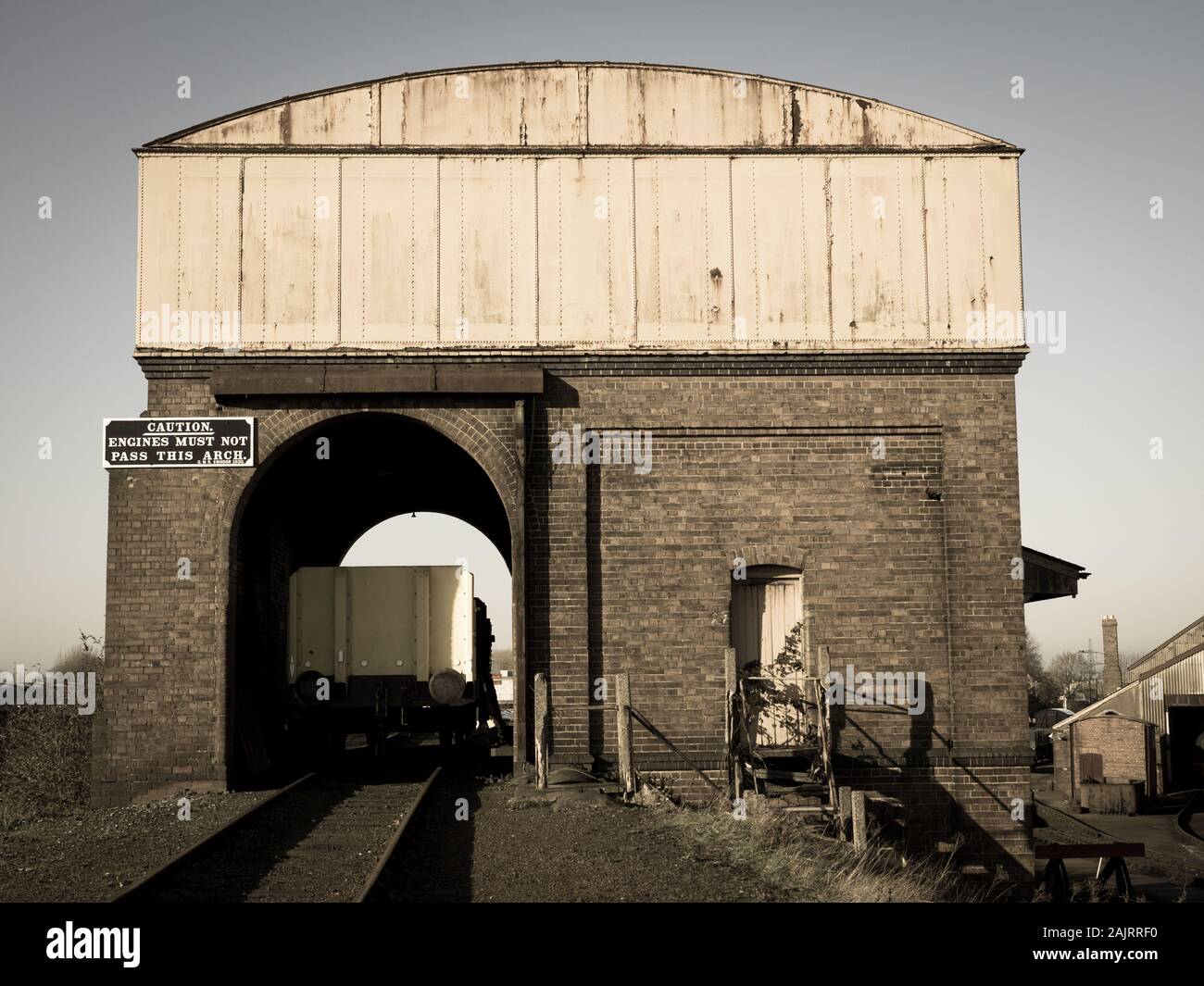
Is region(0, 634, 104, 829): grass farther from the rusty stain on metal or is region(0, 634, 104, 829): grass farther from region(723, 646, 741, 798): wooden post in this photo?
region(723, 646, 741, 798): wooden post

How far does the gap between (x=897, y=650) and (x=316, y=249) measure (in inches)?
346

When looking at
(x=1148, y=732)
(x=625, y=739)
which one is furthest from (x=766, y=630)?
(x=1148, y=732)

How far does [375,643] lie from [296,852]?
6.85m

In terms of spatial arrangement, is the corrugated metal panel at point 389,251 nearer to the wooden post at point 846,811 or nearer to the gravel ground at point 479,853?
the gravel ground at point 479,853

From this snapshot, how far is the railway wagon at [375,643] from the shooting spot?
1861 centimetres

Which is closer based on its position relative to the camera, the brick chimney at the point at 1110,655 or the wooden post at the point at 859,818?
the wooden post at the point at 859,818

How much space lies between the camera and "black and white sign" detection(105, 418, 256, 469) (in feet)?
52.3

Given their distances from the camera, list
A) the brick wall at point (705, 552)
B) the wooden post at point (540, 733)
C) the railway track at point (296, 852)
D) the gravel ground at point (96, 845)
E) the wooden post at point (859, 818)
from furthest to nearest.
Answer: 1. the brick wall at point (705, 552)
2. the wooden post at point (540, 733)
3. the wooden post at point (859, 818)
4. the gravel ground at point (96, 845)
5. the railway track at point (296, 852)

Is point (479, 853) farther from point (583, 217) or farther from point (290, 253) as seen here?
point (583, 217)

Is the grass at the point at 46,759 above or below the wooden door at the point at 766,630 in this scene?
below

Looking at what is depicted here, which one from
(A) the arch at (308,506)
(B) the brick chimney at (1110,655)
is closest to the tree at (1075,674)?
(B) the brick chimney at (1110,655)

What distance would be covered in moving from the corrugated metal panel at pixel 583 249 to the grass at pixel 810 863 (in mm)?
6173
